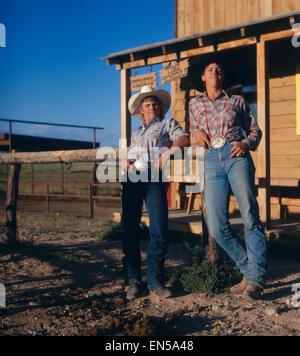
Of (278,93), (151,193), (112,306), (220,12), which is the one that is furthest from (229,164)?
(220,12)

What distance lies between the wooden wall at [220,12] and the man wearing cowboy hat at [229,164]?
14.0 ft

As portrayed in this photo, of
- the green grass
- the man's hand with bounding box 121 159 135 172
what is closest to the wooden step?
the green grass

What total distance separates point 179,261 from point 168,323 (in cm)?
218

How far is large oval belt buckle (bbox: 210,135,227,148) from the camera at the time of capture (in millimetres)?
3455

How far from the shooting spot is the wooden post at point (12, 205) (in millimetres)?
5848

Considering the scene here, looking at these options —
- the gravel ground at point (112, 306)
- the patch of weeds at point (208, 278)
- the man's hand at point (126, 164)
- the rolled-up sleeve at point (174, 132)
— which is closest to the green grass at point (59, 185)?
the gravel ground at point (112, 306)

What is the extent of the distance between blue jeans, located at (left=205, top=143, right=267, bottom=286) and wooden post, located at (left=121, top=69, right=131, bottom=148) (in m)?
3.61

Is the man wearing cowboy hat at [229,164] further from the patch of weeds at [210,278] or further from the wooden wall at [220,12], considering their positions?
the wooden wall at [220,12]

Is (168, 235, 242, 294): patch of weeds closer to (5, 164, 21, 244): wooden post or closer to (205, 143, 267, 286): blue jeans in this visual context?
(205, 143, 267, 286): blue jeans

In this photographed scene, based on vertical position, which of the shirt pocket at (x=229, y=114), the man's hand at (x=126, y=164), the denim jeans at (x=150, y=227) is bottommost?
the denim jeans at (x=150, y=227)

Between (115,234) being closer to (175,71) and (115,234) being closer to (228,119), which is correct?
(175,71)

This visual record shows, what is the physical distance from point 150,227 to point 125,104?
3830 millimetres

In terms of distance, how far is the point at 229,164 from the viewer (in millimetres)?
3436
